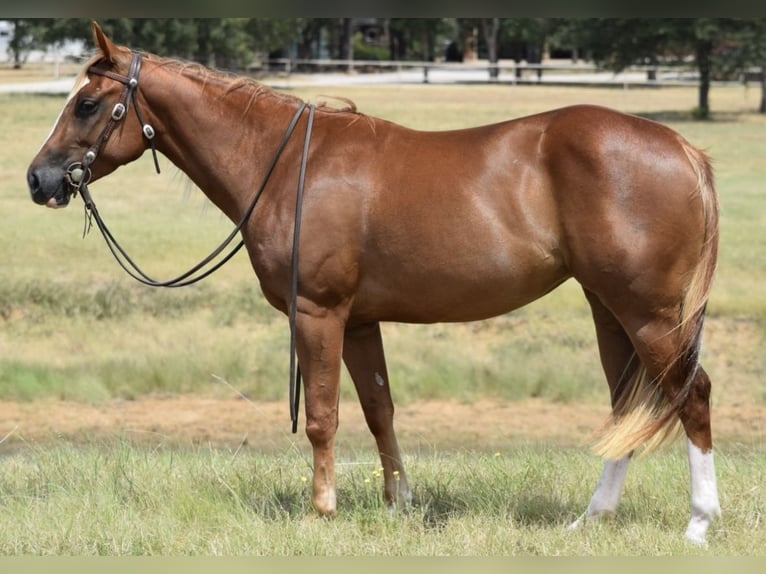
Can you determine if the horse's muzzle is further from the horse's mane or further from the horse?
the horse's mane

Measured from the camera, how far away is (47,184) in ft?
18.2

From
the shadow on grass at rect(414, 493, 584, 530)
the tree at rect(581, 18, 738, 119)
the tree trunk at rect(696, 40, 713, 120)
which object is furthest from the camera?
the tree at rect(581, 18, 738, 119)

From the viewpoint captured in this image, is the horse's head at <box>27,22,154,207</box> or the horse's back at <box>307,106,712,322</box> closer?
the horse's back at <box>307,106,712,322</box>

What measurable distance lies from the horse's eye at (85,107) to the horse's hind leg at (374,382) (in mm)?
1636

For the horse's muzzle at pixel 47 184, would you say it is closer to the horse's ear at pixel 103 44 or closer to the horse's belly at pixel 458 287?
the horse's ear at pixel 103 44

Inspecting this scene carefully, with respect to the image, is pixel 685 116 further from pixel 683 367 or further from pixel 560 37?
pixel 683 367

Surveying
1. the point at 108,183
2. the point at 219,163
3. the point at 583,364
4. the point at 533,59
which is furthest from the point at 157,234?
the point at 533,59

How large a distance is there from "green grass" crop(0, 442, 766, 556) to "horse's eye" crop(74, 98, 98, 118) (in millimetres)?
1891

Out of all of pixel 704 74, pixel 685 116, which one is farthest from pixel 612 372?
pixel 704 74

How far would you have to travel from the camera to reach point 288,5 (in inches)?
212

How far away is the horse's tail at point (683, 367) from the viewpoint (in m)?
5.34

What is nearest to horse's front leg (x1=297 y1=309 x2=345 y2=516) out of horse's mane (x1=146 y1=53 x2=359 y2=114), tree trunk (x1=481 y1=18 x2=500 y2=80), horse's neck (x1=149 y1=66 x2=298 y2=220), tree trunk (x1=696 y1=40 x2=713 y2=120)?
horse's neck (x1=149 y1=66 x2=298 y2=220)

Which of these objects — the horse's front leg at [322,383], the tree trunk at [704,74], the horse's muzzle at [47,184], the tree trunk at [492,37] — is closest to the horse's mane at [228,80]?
the horse's muzzle at [47,184]

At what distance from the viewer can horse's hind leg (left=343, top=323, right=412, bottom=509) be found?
19.3ft
